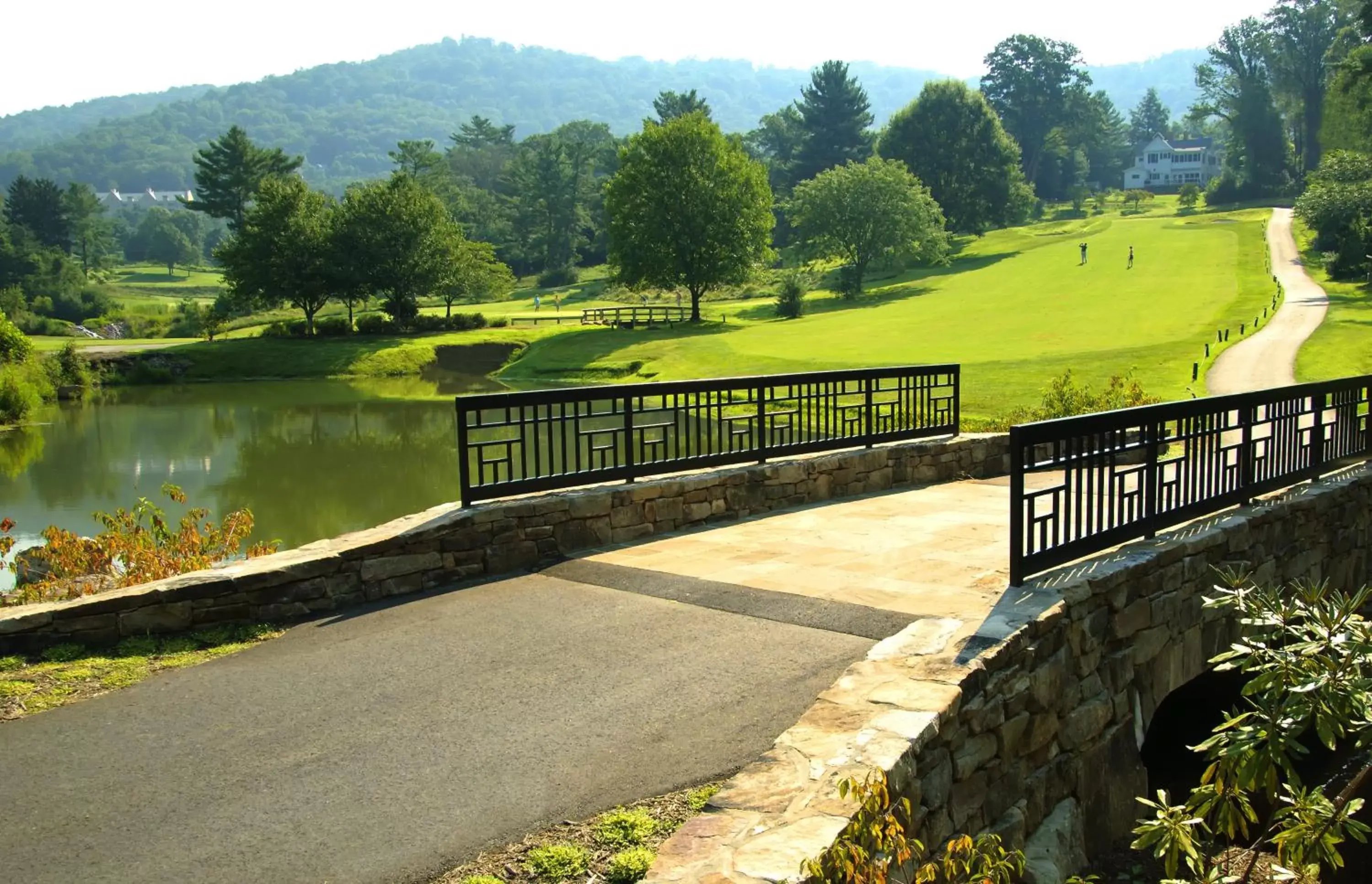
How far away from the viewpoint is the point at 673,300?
6988 centimetres

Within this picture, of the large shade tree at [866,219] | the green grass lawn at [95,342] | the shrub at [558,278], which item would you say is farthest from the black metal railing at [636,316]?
the shrub at [558,278]

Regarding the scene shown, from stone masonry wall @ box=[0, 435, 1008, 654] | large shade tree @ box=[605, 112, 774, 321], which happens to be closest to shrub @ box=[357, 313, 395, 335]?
large shade tree @ box=[605, 112, 774, 321]

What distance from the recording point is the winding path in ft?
84.2

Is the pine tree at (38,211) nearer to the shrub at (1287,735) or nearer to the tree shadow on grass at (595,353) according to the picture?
the tree shadow on grass at (595,353)

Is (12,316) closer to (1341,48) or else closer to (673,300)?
(673,300)

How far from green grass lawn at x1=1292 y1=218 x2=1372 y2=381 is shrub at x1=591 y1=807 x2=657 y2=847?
1887 centimetres

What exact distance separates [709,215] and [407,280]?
1708 cm

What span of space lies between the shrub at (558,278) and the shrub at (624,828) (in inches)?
3347

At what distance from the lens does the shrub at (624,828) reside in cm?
414

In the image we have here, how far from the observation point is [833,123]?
88438mm

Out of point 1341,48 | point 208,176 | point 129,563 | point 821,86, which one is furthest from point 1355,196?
point 208,176

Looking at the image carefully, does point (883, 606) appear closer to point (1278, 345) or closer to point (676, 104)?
point (1278, 345)

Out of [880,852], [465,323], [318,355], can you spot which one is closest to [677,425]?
[880,852]

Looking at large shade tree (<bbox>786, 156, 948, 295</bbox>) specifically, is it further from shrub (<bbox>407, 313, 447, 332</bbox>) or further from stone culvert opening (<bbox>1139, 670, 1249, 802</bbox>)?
stone culvert opening (<bbox>1139, 670, 1249, 802</bbox>)
